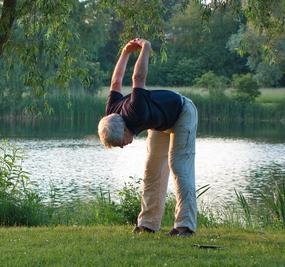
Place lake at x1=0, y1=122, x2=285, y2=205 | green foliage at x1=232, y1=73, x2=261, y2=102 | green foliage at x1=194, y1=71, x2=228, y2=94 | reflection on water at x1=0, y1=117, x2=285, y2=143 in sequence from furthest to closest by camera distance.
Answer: green foliage at x1=232, y1=73, x2=261, y2=102
green foliage at x1=194, y1=71, x2=228, y2=94
reflection on water at x1=0, y1=117, x2=285, y2=143
lake at x1=0, y1=122, x2=285, y2=205

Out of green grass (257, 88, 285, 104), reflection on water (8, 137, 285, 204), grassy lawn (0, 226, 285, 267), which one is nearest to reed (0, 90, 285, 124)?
green grass (257, 88, 285, 104)

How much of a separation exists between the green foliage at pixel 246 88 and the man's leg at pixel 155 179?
3601 cm

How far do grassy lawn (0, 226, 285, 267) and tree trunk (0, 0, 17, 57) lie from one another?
5.93 feet

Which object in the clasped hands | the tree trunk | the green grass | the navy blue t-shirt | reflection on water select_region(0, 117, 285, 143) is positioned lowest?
reflection on water select_region(0, 117, 285, 143)

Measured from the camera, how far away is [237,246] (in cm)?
617

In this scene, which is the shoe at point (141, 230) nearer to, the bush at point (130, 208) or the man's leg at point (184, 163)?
the man's leg at point (184, 163)

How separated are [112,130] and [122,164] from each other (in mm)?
16470

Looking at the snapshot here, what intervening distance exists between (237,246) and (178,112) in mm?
1184

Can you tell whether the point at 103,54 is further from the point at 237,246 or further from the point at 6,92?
the point at 237,246

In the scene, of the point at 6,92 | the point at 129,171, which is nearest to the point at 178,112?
the point at 129,171

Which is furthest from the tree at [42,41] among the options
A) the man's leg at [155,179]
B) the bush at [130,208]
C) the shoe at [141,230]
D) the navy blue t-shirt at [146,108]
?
the bush at [130,208]

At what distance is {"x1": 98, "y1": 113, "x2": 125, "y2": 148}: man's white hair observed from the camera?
19.4ft

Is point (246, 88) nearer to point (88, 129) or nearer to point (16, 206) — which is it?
point (88, 129)

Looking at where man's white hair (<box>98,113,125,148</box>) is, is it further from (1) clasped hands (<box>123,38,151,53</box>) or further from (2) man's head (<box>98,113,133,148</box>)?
(1) clasped hands (<box>123,38,151,53</box>)
